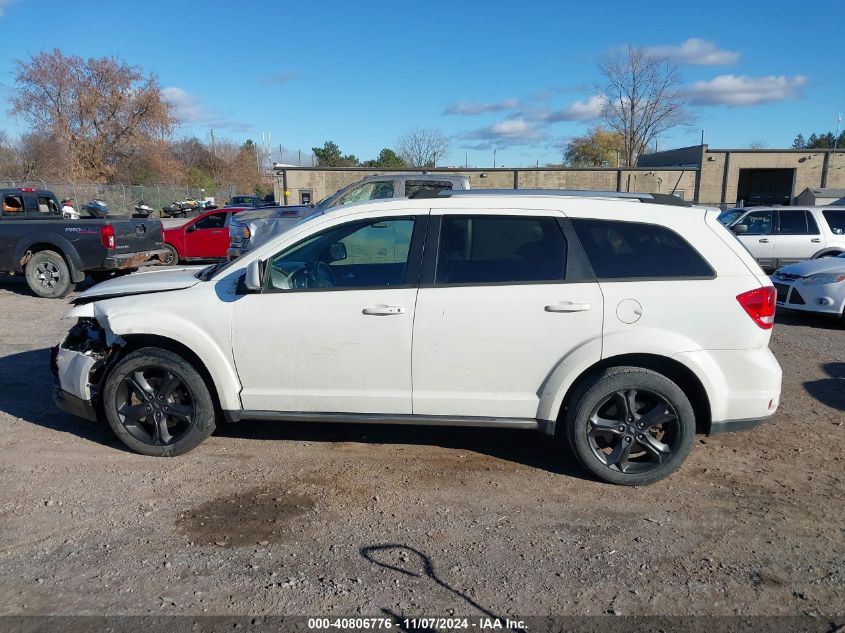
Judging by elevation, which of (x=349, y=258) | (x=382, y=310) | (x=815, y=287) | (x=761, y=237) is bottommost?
(x=815, y=287)

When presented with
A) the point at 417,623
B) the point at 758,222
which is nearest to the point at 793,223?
the point at 758,222

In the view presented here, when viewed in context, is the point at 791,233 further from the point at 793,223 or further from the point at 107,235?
the point at 107,235

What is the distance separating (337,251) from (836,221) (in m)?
13.2

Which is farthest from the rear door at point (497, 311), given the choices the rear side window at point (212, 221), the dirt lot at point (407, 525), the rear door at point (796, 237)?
the rear side window at point (212, 221)

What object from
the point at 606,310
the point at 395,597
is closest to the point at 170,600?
the point at 395,597

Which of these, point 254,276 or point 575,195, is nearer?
point 254,276

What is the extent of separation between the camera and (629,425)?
4.09 m

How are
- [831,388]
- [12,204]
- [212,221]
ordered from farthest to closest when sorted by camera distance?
[212,221]
[12,204]
[831,388]

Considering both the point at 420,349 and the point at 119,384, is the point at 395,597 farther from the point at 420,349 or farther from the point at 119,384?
the point at 119,384

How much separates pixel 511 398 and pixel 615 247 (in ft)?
3.93

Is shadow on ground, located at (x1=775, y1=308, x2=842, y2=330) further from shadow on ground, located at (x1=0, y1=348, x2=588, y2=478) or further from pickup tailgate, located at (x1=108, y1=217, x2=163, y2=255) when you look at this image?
pickup tailgate, located at (x1=108, y1=217, x2=163, y2=255)

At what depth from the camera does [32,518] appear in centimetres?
375

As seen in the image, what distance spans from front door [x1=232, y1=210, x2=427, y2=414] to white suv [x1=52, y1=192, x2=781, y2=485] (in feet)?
0.03

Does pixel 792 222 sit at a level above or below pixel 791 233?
above
